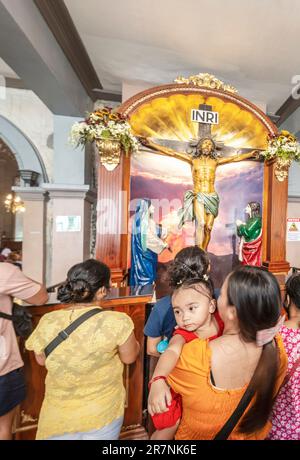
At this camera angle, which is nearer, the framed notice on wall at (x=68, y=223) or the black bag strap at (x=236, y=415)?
the black bag strap at (x=236, y=415)

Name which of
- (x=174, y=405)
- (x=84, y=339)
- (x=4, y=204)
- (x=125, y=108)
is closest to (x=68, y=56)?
(x=125, y=108)

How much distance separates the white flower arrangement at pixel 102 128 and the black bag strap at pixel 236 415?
308cm

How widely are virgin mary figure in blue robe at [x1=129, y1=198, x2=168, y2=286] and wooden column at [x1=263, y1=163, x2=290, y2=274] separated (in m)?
1.75

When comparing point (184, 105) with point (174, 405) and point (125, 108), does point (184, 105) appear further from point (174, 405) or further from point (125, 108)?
point (174, 405)

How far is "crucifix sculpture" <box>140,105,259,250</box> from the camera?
3.84 metres

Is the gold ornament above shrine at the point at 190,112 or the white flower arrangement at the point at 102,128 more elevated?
the gold ornament above shrine at the point at 190,112

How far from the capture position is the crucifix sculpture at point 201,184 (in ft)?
12.6

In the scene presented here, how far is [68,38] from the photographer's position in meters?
2.88

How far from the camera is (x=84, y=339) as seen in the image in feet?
3.45

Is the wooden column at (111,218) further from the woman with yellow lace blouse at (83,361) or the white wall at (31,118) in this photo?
the woman with yellow lace blouse at (83,361)

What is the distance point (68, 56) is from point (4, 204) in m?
7.67

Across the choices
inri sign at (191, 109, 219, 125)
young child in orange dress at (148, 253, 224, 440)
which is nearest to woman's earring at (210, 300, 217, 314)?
young child in orange dress at (148, 253, 224, 440)

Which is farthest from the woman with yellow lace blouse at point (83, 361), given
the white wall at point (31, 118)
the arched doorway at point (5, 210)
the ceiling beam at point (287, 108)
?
the arched doorway at point (5, 210)

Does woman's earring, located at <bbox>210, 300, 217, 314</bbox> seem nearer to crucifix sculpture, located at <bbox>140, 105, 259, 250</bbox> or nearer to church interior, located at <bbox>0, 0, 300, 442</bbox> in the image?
church interior, located at <bbox>0, 0, 300, 442</bbox>
